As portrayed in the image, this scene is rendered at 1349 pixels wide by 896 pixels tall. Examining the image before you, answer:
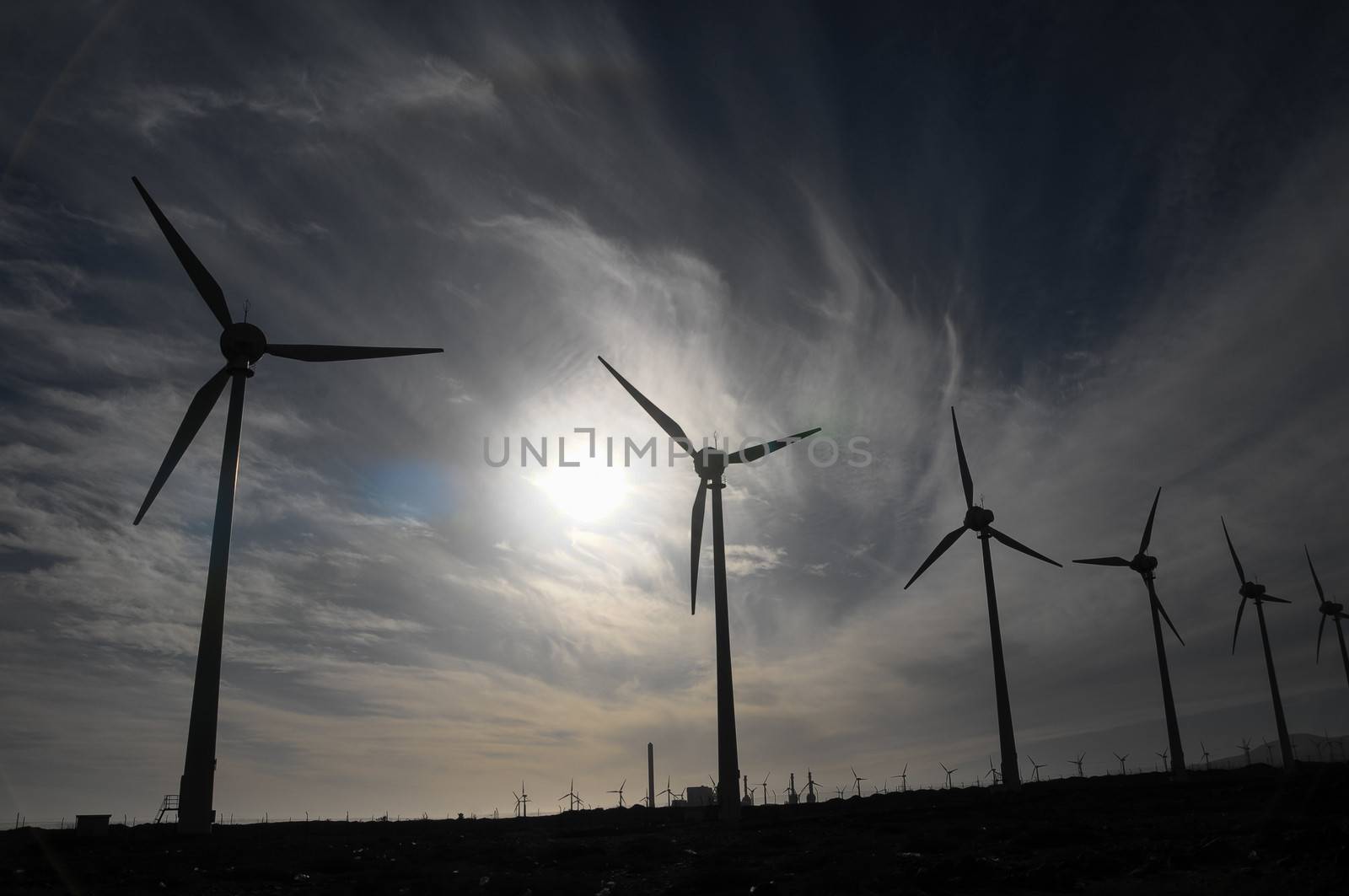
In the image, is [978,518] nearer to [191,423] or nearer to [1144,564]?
[1144,564]

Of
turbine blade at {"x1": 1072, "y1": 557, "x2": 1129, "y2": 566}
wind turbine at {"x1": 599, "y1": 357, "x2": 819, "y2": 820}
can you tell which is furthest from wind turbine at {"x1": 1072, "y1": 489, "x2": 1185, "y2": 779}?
wind turbine at {"x1": 599, "y1": 357, "x2": 819, "y2": 820}

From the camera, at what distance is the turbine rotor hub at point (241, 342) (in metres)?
63.2

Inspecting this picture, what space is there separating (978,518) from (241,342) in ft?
245

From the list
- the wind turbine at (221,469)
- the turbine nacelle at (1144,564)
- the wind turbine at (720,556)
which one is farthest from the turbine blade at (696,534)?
the turbine nacelle at (1144,564)

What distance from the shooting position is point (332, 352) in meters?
68.4

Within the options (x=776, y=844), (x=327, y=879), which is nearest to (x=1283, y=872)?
(x=776, y=844)

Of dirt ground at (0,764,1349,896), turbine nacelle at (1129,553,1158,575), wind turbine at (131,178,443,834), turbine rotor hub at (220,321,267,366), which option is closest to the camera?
dirt ground at (0,764,1349,896)

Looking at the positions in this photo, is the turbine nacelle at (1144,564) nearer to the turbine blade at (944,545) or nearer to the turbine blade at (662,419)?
the turbine blade at (944,545)

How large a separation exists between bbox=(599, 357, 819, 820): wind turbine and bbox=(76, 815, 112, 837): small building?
39.7 metres

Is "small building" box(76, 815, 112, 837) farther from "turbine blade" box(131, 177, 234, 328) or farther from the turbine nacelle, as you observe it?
the turbine nacelle

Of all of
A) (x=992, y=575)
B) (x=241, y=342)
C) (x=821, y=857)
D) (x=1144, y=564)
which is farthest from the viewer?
(x=1144, y=564)

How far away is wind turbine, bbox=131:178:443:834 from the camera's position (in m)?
51.8

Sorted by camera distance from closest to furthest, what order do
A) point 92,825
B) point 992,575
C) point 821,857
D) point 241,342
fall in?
point 821,857 → point 92,825 → point 241,342 → point 992,575

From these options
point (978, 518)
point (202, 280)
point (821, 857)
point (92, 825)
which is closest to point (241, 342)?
point (202, 280)
